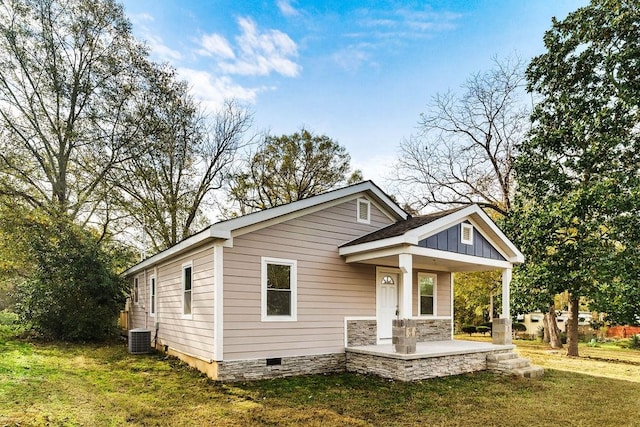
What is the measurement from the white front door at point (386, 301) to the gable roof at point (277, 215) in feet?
5.55

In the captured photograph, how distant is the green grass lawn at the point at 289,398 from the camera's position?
19.1 ft

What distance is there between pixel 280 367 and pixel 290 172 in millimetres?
17884

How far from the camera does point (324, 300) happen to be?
31.9 feet

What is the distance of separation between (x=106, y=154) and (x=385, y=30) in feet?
43.7

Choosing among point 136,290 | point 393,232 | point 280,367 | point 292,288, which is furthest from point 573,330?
point 136,290

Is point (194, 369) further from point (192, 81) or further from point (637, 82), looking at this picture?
point (192, 81)

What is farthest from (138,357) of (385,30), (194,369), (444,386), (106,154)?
(385,30)

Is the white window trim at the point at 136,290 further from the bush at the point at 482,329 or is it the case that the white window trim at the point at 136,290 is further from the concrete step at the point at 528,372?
the bush at the point at 482,329

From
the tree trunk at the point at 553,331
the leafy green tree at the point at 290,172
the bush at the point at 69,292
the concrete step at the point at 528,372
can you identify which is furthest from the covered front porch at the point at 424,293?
the leafy green tree at the point at 290,172

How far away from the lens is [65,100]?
58.3ft

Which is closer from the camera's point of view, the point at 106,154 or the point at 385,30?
the point at 385,30

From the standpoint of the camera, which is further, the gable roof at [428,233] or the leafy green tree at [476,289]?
the leafy green tree at [476,289]

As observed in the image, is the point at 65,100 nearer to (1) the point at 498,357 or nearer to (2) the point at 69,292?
(2) the point at 69,292

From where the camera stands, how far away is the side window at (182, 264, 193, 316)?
1002 cm
